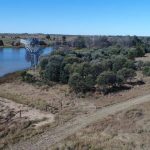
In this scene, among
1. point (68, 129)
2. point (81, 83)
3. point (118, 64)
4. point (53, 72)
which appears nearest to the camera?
point (68, 129)

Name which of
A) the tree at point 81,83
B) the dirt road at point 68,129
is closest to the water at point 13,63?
the tree at point 81,83

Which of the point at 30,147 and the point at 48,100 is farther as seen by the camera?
the point at 48,100

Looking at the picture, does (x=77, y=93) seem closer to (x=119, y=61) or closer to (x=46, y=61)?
(x=119, y=61)

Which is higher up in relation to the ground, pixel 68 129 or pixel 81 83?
pixel 81 83

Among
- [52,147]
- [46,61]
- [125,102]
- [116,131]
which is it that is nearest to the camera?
[52,147]

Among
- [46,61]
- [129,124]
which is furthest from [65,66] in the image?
[129,124]

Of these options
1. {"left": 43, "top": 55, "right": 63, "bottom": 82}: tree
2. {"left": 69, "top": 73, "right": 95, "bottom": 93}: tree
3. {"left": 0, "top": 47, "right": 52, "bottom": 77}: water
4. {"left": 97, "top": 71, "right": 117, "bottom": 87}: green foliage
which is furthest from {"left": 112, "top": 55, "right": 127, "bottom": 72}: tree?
{"left": 0, "top": 47, "right": 52, "bottom": 77}: water

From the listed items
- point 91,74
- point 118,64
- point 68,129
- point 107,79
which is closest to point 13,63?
point 118,64

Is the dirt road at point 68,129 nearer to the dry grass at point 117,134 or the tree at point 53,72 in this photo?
the dry grass at point 117,134

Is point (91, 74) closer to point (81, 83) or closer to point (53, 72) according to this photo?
point (81, 83)
